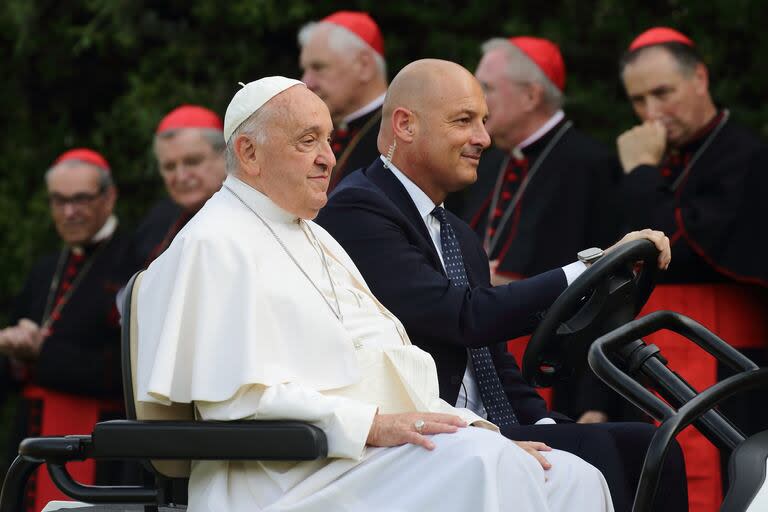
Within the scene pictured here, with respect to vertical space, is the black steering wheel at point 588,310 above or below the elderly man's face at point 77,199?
below

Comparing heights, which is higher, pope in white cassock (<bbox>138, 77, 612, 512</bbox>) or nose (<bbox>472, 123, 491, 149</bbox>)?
nose (<bbox>472, 123, 491, 149</bbox>)

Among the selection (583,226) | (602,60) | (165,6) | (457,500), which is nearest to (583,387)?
(583,226)

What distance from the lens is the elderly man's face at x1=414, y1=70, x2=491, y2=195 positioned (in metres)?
4.86

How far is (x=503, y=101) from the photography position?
7.10m

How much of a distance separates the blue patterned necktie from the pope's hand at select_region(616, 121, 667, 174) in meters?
1.62

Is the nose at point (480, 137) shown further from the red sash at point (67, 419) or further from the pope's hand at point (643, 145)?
the red sash at point (67, 419)

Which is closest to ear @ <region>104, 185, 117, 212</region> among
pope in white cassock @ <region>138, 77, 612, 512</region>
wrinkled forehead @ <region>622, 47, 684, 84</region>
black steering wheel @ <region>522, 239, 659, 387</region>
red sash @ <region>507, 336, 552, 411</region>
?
red sash @ <region>507, 336, 552, 411</region>

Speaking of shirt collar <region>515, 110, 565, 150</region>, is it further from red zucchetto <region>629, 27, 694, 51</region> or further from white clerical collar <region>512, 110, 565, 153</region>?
red zucchetto <region>629, 27, 694, 51</region>

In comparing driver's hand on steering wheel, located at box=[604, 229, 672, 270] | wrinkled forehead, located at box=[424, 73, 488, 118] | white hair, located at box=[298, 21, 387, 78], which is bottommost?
driver's hand on steering wheel, located at box=[604, 229, 672, 270]

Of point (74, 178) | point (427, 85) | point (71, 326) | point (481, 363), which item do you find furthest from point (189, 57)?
point (481, 363)

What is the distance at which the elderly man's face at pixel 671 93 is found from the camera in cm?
648

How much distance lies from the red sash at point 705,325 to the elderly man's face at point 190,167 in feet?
7.94

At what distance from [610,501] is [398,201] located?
4.23ft

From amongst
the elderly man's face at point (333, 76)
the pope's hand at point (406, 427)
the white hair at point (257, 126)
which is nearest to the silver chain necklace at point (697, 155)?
the elderly man's face at point (333, 76)
